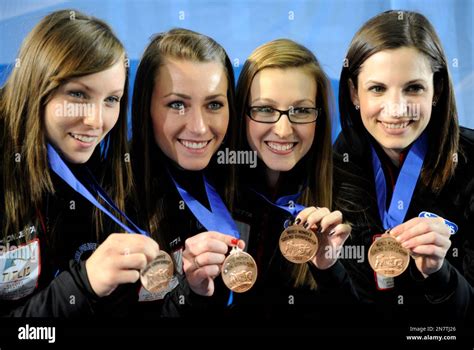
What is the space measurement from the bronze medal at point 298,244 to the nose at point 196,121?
→ 0.74 metres

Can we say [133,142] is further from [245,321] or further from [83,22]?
[245,321]

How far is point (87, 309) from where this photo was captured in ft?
13.0

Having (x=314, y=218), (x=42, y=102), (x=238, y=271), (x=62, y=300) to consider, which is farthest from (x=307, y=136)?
(x=62, y=300)

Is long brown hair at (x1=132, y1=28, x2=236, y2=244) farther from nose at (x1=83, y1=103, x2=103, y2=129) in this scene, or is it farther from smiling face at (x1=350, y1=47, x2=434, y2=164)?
smiling face at (x1=350, y1=47, x2=434, y2=164)

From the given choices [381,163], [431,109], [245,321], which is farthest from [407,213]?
[245,321]

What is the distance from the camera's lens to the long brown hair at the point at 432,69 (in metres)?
3.92

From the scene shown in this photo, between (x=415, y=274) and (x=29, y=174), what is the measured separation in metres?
2.19

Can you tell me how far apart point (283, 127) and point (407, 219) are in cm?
86

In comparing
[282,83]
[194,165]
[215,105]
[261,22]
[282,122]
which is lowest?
[194,165]

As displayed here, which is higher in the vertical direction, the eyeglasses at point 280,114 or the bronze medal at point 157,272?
the eyeglasses at point 280,114

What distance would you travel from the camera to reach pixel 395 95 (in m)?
3.90

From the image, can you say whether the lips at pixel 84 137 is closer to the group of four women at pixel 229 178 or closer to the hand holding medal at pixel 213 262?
the group of four women at pixel 229 178

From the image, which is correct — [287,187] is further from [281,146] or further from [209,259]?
[209,259]

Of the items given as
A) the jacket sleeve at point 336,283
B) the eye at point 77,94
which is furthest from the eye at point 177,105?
the jacket sleeve at point 336,283
